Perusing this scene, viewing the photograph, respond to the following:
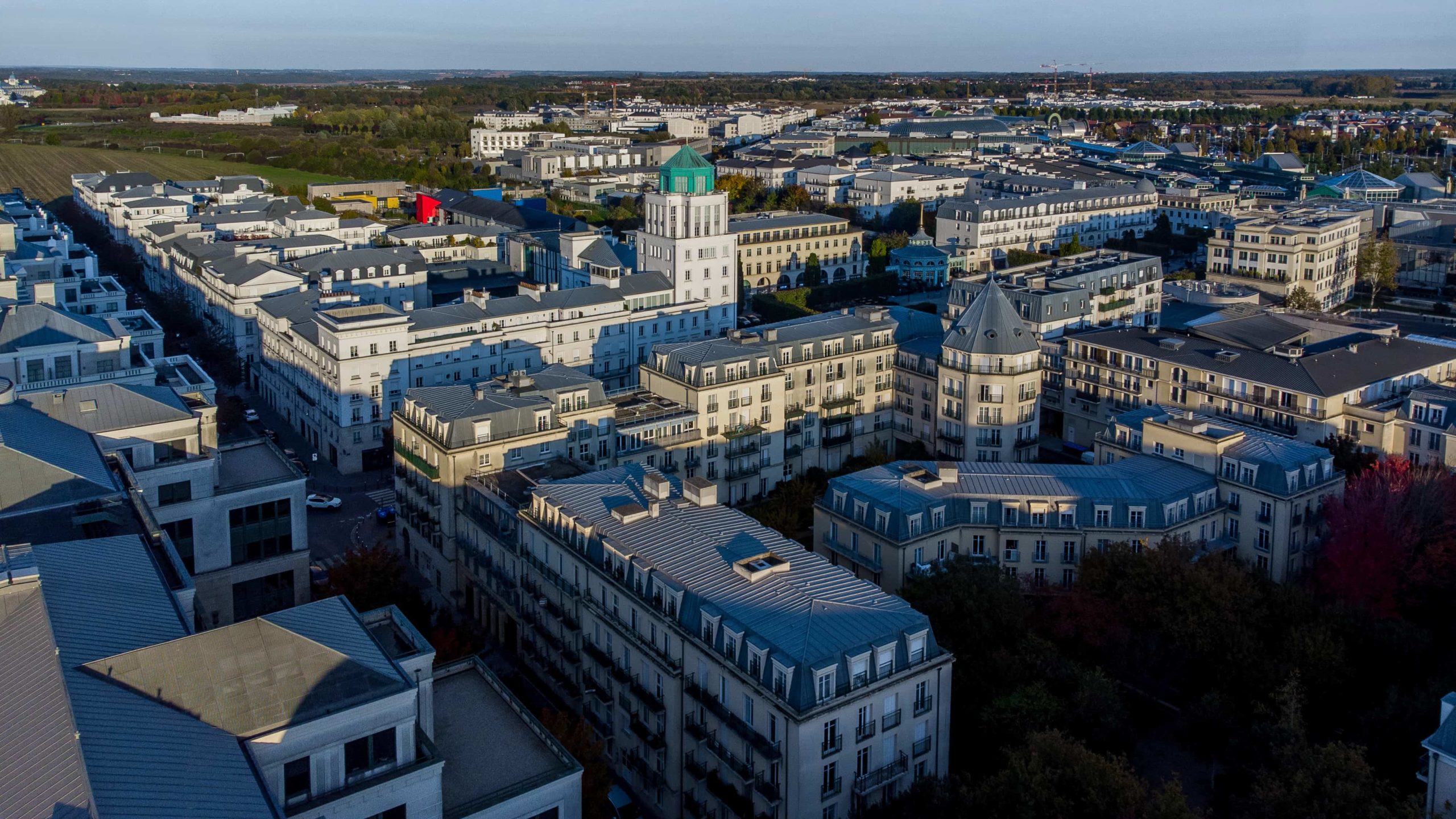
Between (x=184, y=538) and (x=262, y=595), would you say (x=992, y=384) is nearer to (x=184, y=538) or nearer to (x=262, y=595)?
(x=262, y=595)

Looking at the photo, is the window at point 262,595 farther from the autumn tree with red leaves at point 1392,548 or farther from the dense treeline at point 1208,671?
the autumn tree with red leaves at point 1392,548

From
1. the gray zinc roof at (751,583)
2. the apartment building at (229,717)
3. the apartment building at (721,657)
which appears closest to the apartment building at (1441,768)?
the apartment building at (721,657)

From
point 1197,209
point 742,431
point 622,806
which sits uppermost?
point 1197,209

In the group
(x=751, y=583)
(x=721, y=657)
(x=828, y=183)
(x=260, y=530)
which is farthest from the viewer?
(x=828, y=183)

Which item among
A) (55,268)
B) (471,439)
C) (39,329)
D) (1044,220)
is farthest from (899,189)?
(39,329)

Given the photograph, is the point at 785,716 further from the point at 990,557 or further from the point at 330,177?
the point at 330,177

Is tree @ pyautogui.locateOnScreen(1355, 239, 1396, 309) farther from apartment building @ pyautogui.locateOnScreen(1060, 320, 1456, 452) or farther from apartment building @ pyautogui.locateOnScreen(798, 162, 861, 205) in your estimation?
apartment building @ pyautogui.locateOnScreen(798, 162, 861, 205)
